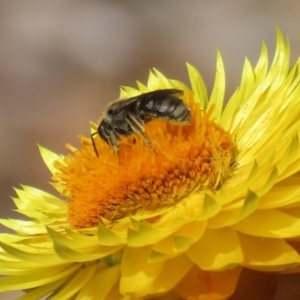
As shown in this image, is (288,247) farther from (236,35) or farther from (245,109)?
(236,35)

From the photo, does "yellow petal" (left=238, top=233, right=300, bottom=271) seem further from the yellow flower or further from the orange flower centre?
the orange flower centre

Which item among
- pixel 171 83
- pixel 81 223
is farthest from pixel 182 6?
pixel 81 223

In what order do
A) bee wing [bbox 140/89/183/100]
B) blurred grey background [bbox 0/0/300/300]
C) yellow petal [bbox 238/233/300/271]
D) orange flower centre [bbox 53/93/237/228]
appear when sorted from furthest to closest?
blurred grey background [bbox 0/0/300/300], bee wing [bbox 140/89/183/100], orange flower centre [bbox 53/93/237/228], yellow petal [bbox 238/233/300/271]

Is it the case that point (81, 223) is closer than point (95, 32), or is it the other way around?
point (81, 223)

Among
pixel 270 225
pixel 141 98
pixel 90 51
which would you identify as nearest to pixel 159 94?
pixel 141 98

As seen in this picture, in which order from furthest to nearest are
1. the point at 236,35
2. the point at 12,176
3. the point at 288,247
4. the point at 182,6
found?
the point at 182,6 → the point at 236,35 → the point at 12,176 → the point at 288,247

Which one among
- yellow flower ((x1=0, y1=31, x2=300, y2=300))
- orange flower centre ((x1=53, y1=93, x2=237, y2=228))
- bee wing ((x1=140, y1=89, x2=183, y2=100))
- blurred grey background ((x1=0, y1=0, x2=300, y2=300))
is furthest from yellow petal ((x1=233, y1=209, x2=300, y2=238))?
blurred grey background ((x1=0, y1=0, x2=300, y2=300))
